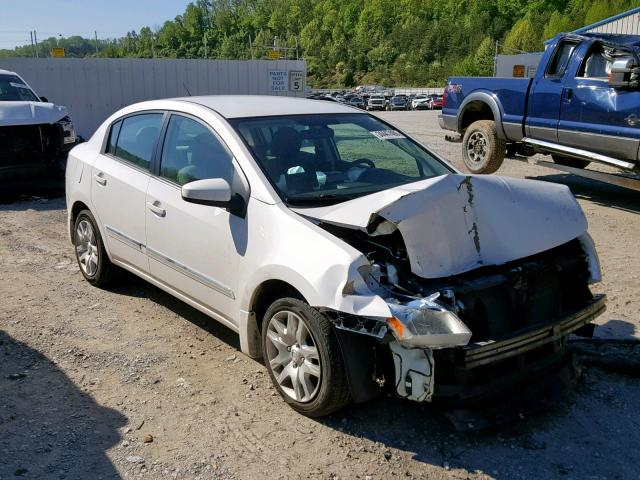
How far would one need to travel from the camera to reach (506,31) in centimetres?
14912


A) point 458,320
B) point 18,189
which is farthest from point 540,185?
point 18,189

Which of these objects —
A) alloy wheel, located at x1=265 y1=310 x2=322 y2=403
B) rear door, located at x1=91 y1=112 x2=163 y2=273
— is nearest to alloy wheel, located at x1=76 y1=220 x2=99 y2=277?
rear door, located at x1=91 y1=112 x2=163 y2=273

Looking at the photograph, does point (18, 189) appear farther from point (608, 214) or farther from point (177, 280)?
point (608, 214)

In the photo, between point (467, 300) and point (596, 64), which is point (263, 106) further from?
point (596, 64)

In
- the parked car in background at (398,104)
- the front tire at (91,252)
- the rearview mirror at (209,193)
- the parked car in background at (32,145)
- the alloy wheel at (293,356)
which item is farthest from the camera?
the parked car in background at (398,104)

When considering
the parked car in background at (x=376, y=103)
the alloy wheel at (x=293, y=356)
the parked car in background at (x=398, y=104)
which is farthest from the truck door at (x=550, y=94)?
the parked car in background at (x=398, y=104)

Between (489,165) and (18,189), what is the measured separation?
7.34 meters

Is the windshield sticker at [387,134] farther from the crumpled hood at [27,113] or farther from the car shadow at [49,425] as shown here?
the crumpled hood at [27,113]

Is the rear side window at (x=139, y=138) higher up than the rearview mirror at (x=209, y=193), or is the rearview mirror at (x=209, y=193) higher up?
the rear side window at (x=139, y=138)

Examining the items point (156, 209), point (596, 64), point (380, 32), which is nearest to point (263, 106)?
point (156, 209)

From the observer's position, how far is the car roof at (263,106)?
4465mm

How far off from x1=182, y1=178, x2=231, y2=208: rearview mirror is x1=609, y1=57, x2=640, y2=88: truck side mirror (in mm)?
6097

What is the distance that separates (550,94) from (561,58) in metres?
0.52

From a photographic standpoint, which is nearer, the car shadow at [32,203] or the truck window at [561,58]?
the truck window at [561,58]
